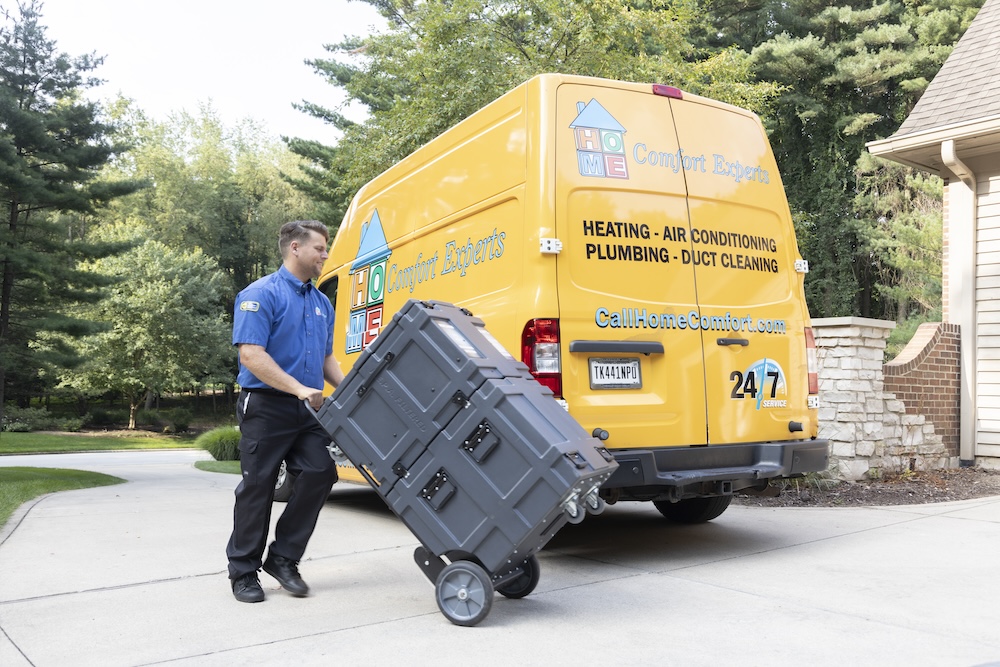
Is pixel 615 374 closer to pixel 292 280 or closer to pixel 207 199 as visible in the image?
pixel 292 280

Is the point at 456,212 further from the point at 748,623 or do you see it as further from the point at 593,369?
the point at 748,623

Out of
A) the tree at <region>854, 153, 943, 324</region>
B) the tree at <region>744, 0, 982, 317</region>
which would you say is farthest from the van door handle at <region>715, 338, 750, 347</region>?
the tree at <region>744, 0, 982, 317</region>

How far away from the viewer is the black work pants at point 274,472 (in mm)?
4199

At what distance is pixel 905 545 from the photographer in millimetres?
5586

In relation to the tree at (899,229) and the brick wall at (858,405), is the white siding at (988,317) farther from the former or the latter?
the tree at (899,229)

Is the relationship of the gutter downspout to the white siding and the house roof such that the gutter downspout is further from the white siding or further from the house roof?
the house roof

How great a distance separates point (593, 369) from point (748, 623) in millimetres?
1633

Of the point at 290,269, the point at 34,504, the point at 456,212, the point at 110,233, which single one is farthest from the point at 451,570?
the point at 110,233

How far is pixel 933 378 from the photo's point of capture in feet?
31.5

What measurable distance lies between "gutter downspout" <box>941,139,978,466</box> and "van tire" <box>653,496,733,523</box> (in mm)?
4774

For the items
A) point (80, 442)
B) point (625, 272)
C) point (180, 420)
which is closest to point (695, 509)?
point (625, 272)

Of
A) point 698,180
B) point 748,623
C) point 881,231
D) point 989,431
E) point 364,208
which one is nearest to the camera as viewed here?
point 748,623

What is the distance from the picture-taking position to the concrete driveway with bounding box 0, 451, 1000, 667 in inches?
134

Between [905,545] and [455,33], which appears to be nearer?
[905,545]
